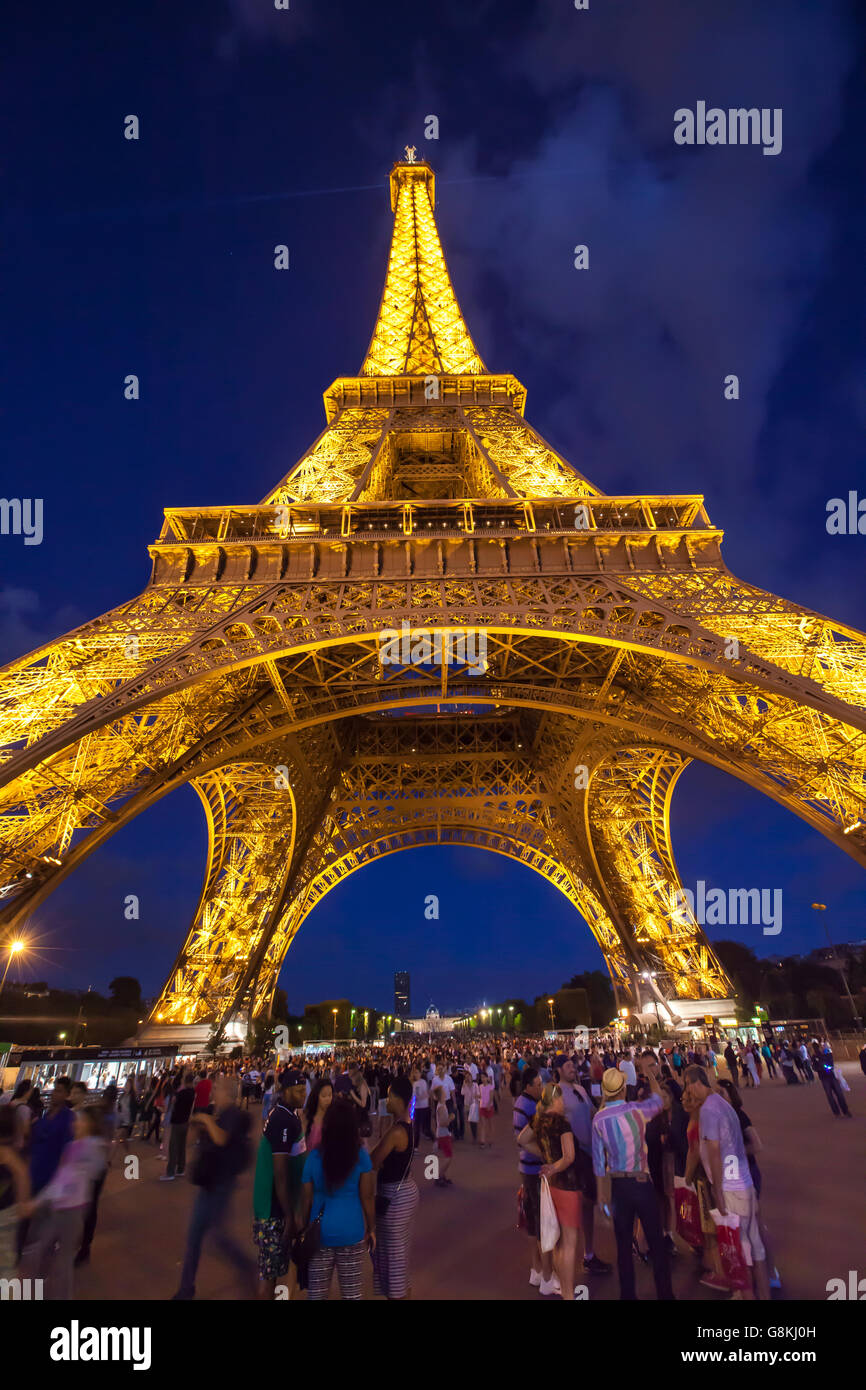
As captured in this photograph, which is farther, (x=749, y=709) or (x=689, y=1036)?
(x=689, y=1036)

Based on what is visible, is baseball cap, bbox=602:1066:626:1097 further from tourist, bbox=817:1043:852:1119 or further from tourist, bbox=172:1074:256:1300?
tourist, bbox=817:1043:852:1119

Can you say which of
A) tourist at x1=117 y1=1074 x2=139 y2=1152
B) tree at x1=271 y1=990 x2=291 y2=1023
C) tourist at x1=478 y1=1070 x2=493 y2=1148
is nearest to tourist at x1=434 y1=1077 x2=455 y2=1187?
tourist at x1=478 y1=1070 x2=493 y2=1148

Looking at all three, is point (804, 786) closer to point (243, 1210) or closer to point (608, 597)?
point (608, 597)

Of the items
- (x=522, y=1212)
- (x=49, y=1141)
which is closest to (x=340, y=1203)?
(x=49, y=1141)

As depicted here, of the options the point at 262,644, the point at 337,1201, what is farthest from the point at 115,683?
the point at 337,1201

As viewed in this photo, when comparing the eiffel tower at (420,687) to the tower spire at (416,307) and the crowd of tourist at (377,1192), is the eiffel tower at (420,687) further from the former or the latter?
the crowd of tourist at (377,1192)

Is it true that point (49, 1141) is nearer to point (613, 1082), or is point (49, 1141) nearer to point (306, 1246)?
point (306, 1246)
